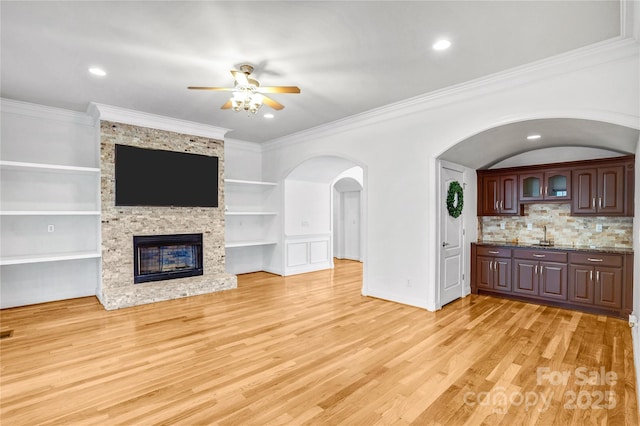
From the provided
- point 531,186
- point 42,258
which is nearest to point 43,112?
point 42,258

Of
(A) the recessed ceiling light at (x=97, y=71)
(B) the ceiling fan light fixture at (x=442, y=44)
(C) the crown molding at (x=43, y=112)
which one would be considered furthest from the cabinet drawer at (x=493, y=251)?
Answer: (C) the crown molding at (x=43, y=112)

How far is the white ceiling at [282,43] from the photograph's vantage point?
2.67 metres

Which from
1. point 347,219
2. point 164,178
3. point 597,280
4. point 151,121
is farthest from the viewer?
point 347,219

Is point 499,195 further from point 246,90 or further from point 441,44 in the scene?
point 246,90

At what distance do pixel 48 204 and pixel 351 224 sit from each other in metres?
7.45

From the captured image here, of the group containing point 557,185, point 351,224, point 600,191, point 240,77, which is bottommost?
point 351,224

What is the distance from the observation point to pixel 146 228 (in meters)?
5.51

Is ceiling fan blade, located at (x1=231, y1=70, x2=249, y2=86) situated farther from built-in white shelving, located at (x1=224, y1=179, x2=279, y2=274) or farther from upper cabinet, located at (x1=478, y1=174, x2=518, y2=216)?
upper cabinet, located at (x1=478, y1=174, x2=518, y2=216)

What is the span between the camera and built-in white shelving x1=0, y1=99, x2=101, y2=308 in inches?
191

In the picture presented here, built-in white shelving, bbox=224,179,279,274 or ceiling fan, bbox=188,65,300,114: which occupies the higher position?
ceiling fan, bbox=188,65,300,114

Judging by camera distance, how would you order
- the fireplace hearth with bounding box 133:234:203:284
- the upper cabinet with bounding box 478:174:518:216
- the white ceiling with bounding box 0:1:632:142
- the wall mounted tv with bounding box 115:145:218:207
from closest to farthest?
1. the white ceiling with bounding box 0:1:632:142
2. the wall mounted tv with bounding box 115:145:218:207
3. the fireplace hearth with bounding box 133:234:203:284
4. the upper cabinet with bounding box 478:174:518:216

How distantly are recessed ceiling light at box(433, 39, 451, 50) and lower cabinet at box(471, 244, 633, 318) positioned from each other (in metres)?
3.55

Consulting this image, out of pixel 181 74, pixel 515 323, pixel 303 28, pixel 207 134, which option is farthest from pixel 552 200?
pixel 207 134

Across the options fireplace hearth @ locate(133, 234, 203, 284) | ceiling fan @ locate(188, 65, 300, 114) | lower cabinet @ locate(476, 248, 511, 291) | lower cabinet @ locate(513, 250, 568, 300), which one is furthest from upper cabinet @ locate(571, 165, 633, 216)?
fireplace hearth @ locate(133, 234, 203, 284)
